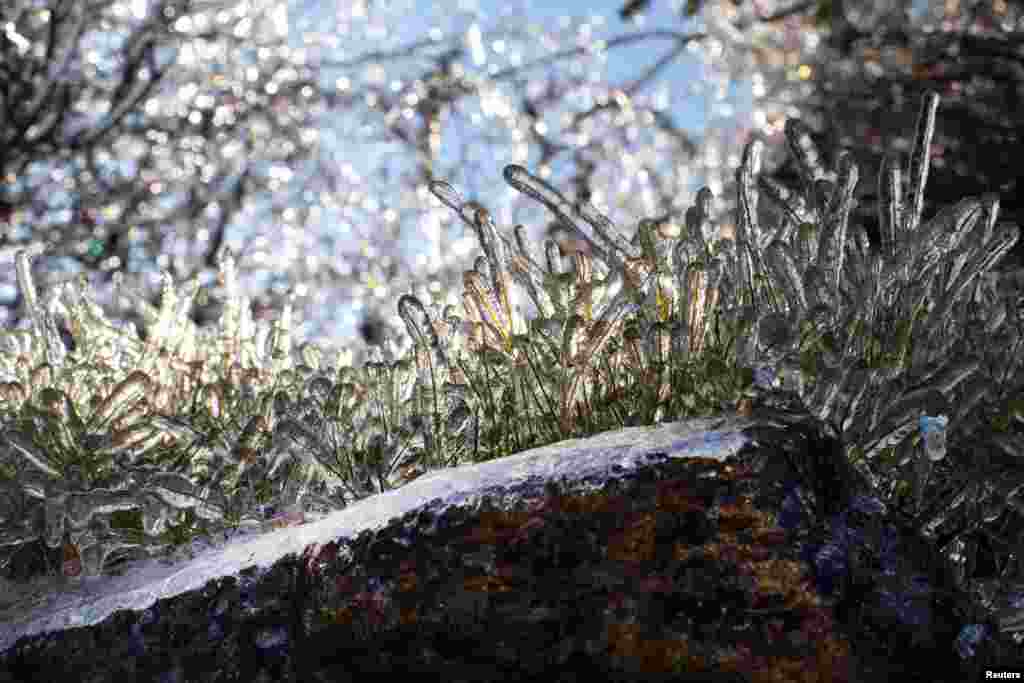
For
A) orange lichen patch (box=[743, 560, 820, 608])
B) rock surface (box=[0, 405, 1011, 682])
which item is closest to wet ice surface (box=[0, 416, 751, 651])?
rock surface (box=[0, 405, 1011, 682])

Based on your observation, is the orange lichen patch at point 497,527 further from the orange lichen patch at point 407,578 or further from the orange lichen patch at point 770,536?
the orange lichen patch at point 770,536

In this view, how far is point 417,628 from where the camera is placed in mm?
1324

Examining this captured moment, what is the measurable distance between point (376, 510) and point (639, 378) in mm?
431

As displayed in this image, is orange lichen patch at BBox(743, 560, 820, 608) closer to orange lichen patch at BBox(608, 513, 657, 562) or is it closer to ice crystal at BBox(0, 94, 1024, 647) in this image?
orange lichen patch at BBox(608, 513, 657, 562)

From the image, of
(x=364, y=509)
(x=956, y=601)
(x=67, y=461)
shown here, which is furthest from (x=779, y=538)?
(x=67, y=461)

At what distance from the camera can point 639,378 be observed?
1.56 meters

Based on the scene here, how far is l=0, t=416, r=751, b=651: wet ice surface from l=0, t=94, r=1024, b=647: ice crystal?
76 mm

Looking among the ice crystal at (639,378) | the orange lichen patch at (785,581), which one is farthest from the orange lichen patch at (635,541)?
the ice crystal at (639,378)

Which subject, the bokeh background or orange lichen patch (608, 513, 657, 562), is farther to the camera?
the bokeh background

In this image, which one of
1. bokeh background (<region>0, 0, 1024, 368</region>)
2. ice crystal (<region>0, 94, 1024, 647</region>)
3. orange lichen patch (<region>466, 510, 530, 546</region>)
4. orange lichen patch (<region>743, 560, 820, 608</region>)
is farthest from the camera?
bokeh background (<region>0, 0, 1024, 368</region>)

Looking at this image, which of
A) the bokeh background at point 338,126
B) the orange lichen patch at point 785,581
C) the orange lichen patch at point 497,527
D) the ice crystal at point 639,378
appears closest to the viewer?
the orange lichen patch at point 785,581

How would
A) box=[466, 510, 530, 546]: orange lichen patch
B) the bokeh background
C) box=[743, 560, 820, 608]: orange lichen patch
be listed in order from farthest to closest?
the bokeh background < box=[466, 510, 530, 546]: orange lichen patch < box=[743, 560, 820, 608]: orange lichen patch

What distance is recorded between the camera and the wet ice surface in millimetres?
1349

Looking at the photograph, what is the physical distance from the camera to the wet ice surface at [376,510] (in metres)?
1.35
